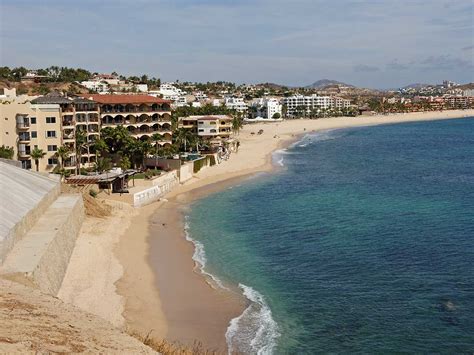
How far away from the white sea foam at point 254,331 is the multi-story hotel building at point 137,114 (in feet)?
161

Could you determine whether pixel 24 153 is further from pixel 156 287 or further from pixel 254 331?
pixel 254 331

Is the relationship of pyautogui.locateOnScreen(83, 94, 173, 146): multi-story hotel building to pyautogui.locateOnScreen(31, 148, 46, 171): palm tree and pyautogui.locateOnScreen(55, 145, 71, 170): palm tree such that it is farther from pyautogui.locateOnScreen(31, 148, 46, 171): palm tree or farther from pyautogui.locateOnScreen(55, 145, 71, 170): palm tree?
pyautogui.locateOnScreen(31, 148, 46, 171): palm tree

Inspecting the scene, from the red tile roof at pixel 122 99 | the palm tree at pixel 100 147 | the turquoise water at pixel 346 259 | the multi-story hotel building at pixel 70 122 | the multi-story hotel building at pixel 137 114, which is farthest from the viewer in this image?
the multi-story hotel building at pixel 137 114

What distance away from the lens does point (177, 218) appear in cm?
4944

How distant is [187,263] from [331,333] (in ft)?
42.2

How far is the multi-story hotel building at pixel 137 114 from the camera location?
73250 mm

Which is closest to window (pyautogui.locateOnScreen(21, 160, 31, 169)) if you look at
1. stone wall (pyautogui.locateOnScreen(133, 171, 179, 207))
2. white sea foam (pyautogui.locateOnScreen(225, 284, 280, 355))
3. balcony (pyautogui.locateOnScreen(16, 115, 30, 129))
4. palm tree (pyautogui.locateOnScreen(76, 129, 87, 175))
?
balcony (pyautogui.locateOnScreen(16, 115, 30, 129))

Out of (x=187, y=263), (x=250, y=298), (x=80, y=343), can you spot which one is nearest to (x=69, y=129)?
(x=187, y=263)

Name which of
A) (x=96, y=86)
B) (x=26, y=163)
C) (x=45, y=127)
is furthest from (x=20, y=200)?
(x=96, y=86)

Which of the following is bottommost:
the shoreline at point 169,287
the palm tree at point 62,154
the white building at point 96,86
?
the shoreline at point 169,287

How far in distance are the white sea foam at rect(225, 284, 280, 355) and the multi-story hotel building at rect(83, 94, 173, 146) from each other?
49028 mm

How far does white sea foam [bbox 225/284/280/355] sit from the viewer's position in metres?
24.2

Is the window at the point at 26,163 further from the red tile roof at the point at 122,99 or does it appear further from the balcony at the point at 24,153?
the red tile roof at the point at 122,99

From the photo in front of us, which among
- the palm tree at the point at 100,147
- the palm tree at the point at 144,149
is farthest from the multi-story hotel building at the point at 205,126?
the palm tree at the point at 100,147
